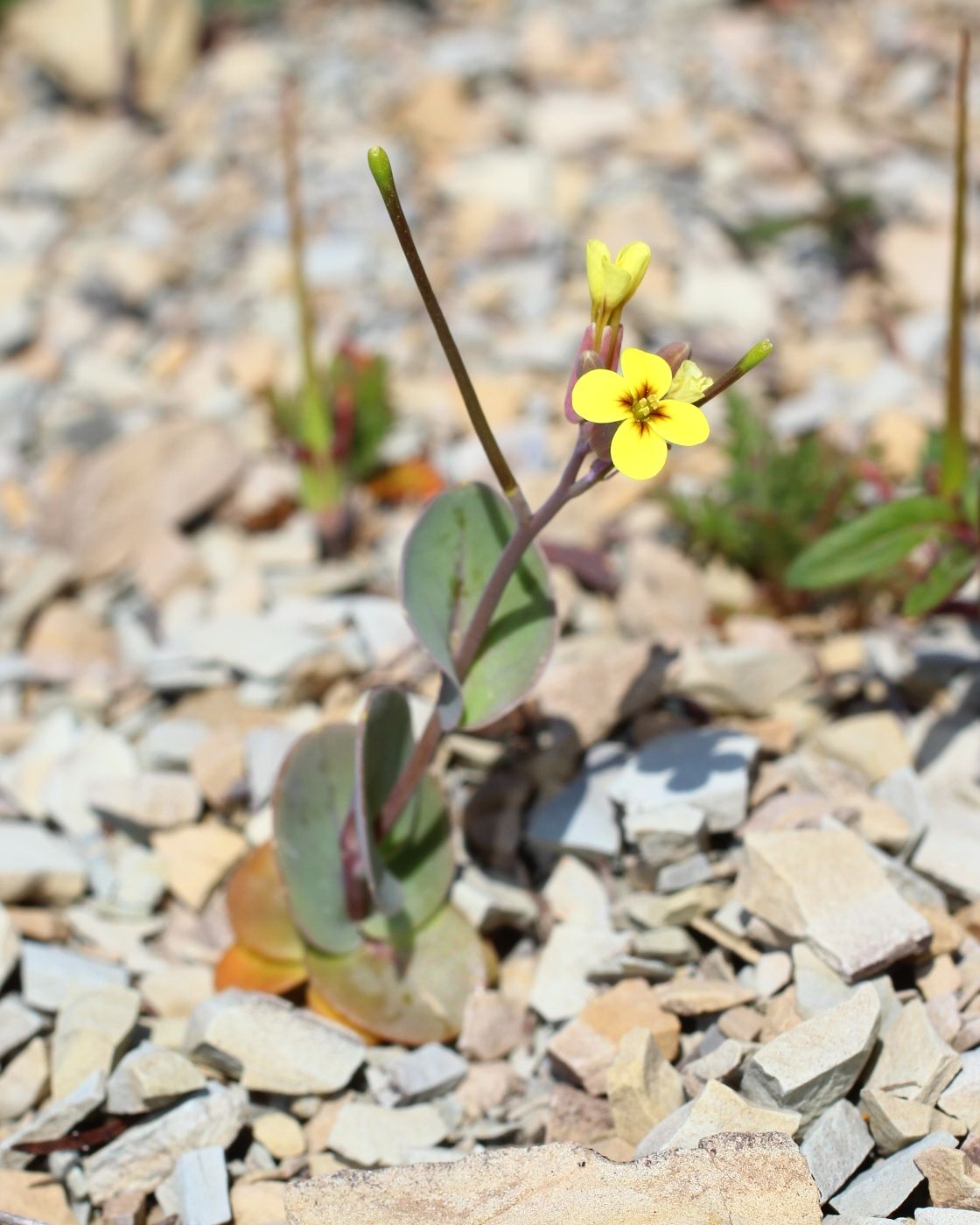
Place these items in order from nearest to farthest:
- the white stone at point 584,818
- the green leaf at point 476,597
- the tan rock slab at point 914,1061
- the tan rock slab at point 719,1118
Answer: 1. the tan rock slab at point 719,1118
2. the tan rock slab at point 914,1061
3. the green leaf at point 476,597
4. the white stone at point 584,818

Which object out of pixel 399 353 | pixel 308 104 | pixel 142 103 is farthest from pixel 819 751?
pixel 142 103

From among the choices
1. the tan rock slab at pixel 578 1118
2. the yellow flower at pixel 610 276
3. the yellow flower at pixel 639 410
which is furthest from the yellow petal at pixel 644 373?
the tan rock slab at pixel 578 1118

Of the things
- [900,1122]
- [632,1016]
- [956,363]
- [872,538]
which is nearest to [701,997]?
[632,1016]

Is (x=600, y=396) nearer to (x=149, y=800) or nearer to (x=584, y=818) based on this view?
(x=584, y=818)

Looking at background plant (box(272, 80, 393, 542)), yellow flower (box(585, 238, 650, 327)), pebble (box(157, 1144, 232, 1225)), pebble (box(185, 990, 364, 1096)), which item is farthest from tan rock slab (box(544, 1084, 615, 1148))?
background plant (box(272, 80, 393, 542))

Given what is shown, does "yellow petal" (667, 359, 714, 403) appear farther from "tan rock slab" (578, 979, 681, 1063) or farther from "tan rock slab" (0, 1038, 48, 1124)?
"tan rock slab" (0, 1038, 48, 1124)

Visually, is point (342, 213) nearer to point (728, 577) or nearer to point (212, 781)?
point (728, 577)

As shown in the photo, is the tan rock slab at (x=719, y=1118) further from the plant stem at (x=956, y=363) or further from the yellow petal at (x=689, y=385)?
the plant stem at (x=956, y=363)
